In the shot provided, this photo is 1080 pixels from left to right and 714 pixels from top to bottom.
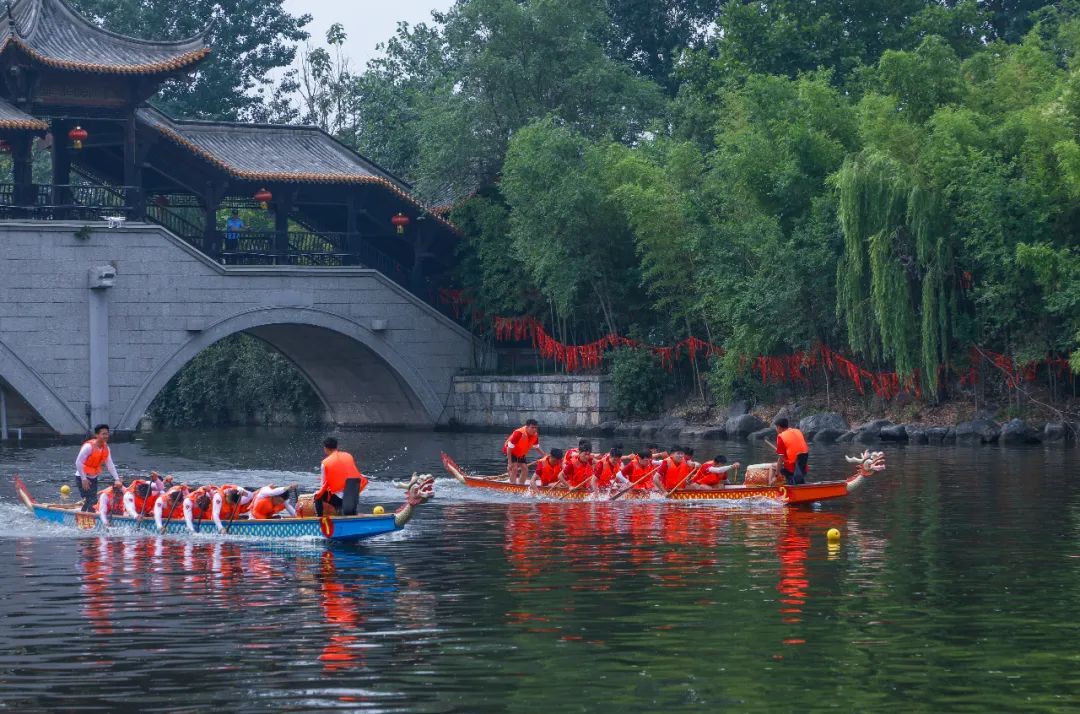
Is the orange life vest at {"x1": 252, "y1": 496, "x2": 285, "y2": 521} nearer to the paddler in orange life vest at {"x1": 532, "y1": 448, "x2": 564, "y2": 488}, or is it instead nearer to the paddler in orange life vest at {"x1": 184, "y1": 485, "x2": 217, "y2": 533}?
the paddler in orange life vest at {"x1": 184, "y1": 485, "x2": 217, "y2": 533}

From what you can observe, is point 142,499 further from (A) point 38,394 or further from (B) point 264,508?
(A) point 38,394

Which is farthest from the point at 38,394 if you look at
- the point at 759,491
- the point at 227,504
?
the point at 759,491

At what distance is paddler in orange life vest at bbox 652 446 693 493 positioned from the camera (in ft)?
81.5

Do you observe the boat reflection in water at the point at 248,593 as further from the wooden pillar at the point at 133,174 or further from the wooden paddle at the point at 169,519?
the wooden pillar at the point at 133,174

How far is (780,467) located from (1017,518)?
13.3 feet

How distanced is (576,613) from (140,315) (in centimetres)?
2910

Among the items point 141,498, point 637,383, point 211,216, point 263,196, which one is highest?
point 263,196

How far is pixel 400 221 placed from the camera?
47250 mm

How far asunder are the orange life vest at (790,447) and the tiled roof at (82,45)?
910 inches

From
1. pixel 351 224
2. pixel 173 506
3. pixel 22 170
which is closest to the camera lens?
pixel 173 506

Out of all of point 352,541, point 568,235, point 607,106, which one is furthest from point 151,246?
point 352,541

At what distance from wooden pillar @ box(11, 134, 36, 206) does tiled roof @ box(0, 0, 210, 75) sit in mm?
2291

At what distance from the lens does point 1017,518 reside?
21.3 meters

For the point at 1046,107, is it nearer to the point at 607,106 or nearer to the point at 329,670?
the point at 607,106
